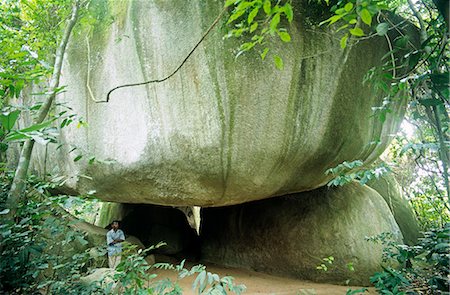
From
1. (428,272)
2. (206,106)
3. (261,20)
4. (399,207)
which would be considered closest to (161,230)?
(206,106)

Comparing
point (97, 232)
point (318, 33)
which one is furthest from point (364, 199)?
point (97, 232)

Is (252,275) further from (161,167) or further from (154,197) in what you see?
(161,167)

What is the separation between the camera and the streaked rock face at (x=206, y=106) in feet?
12.1

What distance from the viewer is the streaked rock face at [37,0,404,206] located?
367 centimetres

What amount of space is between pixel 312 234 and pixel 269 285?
1035 millimetres

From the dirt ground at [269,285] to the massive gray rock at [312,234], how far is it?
0.20m

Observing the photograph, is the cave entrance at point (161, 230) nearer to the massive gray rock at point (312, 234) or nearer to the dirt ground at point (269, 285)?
the massive gray rock at point (312, 234)

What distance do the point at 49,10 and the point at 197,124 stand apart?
2.44m

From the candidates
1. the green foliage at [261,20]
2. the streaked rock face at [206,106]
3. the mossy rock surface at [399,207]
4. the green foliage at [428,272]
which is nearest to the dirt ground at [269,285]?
the green foliage at [428,272]

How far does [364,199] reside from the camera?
562cm

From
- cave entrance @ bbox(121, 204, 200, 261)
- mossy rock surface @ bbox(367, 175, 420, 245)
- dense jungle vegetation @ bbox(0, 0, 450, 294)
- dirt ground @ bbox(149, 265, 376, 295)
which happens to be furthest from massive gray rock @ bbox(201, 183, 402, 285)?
dense jungle vegetation @ bbox(0, 0, 450, 294)

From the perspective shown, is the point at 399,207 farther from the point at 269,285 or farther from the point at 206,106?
the point at 206,106

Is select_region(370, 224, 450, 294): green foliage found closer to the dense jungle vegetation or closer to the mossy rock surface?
the dense jungle vegetation

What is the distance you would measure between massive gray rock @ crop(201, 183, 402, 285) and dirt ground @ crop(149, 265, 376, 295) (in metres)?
0.20
